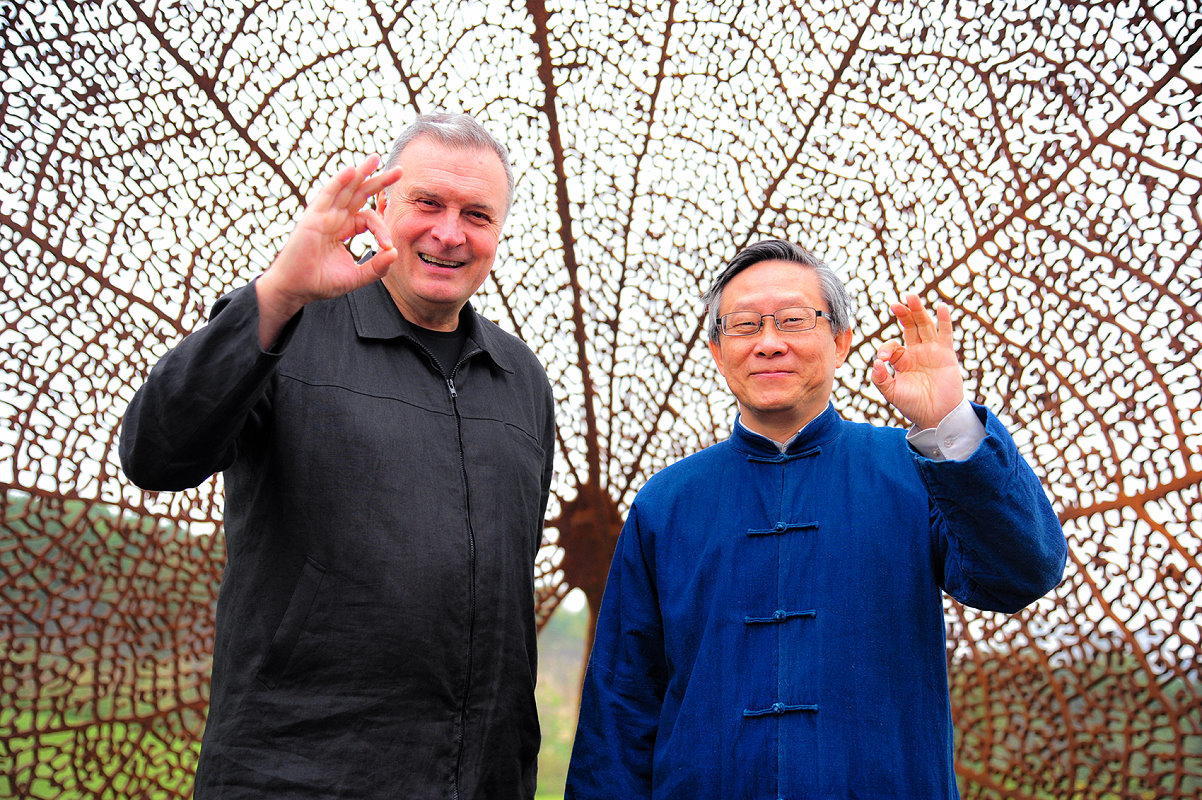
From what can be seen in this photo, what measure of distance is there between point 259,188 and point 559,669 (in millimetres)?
17074

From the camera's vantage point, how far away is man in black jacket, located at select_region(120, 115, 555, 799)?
1278 millimetres

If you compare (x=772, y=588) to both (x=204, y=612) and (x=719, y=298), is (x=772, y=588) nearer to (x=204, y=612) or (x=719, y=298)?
(x=719, y=298)

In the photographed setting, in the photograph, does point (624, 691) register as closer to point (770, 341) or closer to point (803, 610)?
point (803, 610)

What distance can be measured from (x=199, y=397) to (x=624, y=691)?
811 mm

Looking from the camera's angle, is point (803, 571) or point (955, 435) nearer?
point (955, 435)

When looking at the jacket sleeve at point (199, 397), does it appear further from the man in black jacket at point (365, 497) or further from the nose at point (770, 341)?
the nose at point (770, 341)

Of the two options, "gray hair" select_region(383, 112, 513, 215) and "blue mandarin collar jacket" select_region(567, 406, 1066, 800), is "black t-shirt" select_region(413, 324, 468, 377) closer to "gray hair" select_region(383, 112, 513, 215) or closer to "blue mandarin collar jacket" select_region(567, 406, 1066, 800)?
"gray hair" select_region(383, 112, 513, 215)

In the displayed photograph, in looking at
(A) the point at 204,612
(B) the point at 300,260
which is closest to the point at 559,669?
(A) the point at 204,612

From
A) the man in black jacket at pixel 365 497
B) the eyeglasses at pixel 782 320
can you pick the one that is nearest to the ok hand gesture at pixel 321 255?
the man in black jacket at pixel 365 497

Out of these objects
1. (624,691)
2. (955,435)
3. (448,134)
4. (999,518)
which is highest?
(448,134)

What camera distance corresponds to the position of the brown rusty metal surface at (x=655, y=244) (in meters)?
2.04

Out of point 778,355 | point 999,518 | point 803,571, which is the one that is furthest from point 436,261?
point 999,518

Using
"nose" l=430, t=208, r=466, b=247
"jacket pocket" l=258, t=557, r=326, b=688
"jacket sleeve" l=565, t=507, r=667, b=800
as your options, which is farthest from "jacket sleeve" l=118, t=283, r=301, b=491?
"jacket sleeve" l=565, t=507, r=667, b=800

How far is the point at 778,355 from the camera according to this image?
1.51 meters
